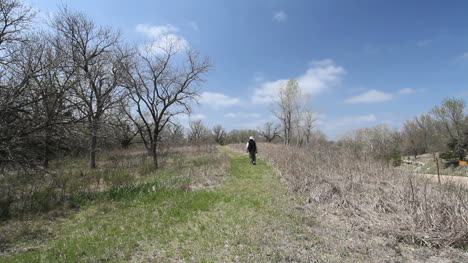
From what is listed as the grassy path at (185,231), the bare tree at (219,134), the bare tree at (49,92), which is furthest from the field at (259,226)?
the bare tree at (219,134)

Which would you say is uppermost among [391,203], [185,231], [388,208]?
[391,203]

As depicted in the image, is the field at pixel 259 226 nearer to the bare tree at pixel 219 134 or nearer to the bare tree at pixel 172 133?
the bare tree at pixel 172 133

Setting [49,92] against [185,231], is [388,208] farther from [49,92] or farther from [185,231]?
[49,92]

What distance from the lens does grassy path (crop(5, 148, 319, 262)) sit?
345 centimetres

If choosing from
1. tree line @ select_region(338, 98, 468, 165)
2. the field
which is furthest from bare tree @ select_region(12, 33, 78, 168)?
tree line @ select_region(338, 98, 468, 165)

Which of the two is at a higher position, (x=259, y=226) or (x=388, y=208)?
(x=388, y=208)

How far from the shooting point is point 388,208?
15.7 feet

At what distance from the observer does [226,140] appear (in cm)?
7544

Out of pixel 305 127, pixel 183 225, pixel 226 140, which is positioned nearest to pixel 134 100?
pixel 183 225

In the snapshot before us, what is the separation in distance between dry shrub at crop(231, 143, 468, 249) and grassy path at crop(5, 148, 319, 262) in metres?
1.05

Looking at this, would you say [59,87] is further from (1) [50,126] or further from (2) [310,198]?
(2) [310,198]

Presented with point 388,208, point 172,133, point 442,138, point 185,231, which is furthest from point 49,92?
point 442,138

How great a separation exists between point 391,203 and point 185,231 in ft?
15.6

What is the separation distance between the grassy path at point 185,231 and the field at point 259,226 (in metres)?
0.02
